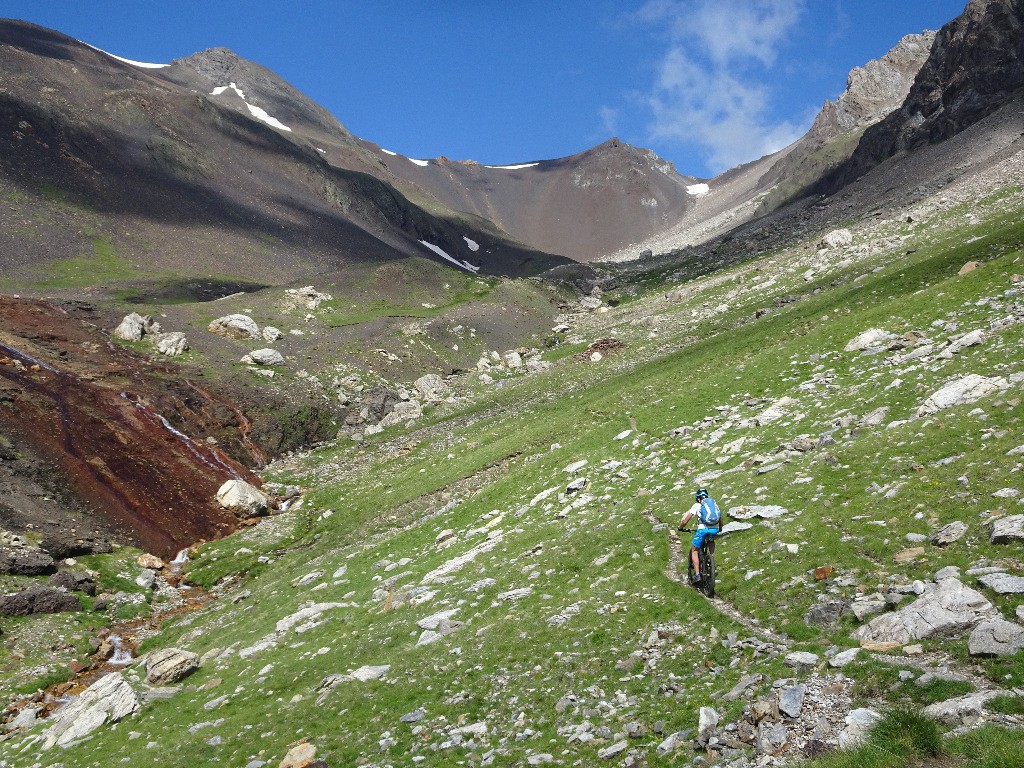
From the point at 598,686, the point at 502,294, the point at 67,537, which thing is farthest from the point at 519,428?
the point at 502,294

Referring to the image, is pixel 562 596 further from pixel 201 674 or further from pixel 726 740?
pixel 201 674

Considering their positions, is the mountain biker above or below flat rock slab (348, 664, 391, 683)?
above

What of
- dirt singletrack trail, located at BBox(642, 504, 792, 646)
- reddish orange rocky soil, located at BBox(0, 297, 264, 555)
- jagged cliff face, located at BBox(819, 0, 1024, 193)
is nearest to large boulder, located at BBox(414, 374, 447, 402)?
reddish orange rocky soil, located at BBox(0, 297, 264, 555)

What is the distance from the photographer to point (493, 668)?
13953mm

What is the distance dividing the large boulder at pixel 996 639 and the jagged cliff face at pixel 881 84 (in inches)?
8186

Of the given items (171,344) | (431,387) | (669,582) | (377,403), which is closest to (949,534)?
(669,582)

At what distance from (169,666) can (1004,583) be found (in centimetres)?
2283

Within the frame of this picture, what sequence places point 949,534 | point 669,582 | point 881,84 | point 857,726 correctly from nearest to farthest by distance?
point 857,726 < point 949,534 < point 669,582 < point 881,84

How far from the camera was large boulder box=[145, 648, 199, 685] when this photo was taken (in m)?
19.2

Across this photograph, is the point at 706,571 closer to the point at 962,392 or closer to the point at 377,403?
the point at 962,392

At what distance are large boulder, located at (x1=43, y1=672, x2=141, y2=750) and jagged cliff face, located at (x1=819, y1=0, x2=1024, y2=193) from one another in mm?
117425

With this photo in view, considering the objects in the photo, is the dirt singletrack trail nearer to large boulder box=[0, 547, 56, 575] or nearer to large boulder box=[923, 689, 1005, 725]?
large boulder box=[923, 689, 1005, 725]

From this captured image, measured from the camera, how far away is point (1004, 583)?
10.2 meters

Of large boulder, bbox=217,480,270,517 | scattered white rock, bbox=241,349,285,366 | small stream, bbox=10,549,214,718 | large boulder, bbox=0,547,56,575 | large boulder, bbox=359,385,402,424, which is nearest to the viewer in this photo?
small stream, bbox=10,549,214,718
